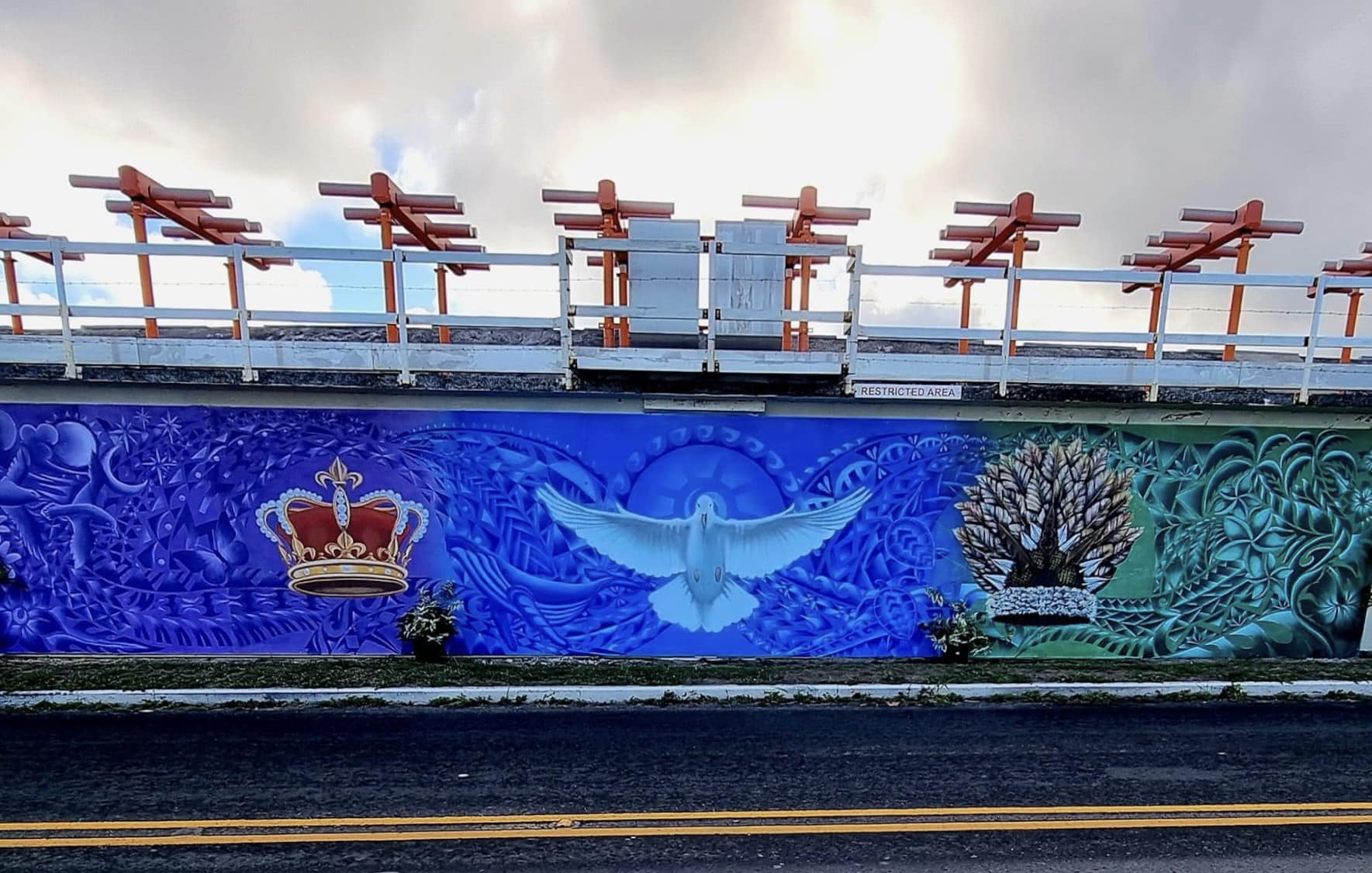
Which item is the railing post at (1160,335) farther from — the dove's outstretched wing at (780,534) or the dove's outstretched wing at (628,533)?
the dove's outstretched wing at (628,533)

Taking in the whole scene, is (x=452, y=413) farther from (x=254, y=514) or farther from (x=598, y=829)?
(x=598, y=829)

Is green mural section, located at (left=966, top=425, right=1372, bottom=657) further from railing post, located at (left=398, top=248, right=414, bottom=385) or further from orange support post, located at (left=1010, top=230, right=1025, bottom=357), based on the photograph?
railing post, located at (left=398, top=248, right=414, bottom=385)

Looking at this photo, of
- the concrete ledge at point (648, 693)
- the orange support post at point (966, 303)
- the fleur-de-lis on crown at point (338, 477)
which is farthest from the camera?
the orange support post at point (966, 303)

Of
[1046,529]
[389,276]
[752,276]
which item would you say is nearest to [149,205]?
[389,276]

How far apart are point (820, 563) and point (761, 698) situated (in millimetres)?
1651

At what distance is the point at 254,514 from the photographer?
20.7ft

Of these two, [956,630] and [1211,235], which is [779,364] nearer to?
[956,630]

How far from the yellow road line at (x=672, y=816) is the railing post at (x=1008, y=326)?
3797mm

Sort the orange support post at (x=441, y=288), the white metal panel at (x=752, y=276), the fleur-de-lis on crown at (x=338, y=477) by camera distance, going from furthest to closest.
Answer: the orange support post at (x=441, y=288) < the white metal panel at (x=752, y=276) < the fleur-de-lis on crown at (x=338, y=477)

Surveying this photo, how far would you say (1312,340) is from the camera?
20.3 feet

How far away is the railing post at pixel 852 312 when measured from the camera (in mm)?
6062

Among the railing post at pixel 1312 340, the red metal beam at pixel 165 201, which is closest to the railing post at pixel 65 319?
the red metal beam at pixel 165 201

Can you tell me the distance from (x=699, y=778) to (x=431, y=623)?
360 centimetres

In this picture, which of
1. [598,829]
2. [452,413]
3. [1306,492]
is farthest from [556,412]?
[1306,492]
